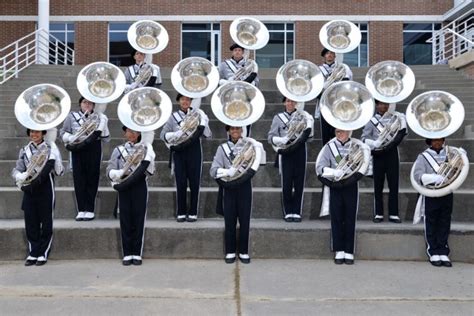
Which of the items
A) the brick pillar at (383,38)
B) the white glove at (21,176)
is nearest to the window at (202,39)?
the brick pillar at (383,38)

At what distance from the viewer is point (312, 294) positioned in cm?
530

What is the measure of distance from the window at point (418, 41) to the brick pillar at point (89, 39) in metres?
11.8

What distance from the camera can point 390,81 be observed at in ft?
26.4

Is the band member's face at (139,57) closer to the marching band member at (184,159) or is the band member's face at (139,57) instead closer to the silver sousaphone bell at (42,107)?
the marching band member at (184,159)

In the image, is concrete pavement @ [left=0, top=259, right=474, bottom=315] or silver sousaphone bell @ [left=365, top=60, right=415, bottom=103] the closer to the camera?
concrete pavement @ [left=0, top=259, right=474, bottom=315]

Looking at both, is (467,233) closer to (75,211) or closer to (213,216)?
(213,216)

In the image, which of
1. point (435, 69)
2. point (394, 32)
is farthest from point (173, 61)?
point (435, 69)

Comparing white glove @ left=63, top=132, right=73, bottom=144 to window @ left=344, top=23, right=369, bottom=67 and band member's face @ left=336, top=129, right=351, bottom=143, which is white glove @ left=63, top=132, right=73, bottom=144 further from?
window @ left=344, top=23, right=369, bottom=67

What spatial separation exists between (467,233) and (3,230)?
18.9ft

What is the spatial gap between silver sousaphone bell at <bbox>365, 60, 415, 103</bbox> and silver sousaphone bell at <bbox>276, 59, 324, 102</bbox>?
74cm

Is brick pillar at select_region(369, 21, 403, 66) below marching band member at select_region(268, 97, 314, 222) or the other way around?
the other way around

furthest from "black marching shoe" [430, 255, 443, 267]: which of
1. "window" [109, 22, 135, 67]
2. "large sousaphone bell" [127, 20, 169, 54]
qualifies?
"window" [109, 22, 135, 67]

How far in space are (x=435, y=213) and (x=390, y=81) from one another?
244cm

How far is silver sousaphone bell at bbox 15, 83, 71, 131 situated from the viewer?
21.2 feet
